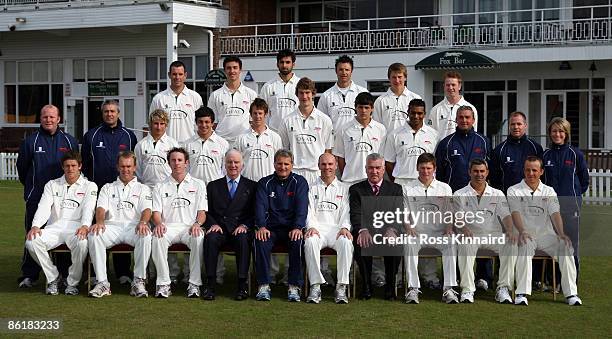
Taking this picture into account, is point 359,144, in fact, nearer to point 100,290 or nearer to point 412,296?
point 412,296

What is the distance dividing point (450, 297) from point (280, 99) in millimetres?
3700

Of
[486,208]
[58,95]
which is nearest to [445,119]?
[486,208]

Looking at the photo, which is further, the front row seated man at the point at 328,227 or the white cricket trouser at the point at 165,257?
the white cricket trouser at the point at 165,257

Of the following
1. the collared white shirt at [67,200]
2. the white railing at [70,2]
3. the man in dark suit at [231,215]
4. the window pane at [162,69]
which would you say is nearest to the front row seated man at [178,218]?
the man in dark suit at [231,215]

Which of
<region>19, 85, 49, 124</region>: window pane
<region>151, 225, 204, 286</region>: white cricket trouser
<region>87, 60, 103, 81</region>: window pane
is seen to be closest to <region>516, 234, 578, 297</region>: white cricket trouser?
<region>151, 225, 204, 286</region>: white cricket trouser

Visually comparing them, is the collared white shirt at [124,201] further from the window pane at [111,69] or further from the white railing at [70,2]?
the window pane at [111,69]

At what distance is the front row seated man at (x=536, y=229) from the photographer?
9.59 m

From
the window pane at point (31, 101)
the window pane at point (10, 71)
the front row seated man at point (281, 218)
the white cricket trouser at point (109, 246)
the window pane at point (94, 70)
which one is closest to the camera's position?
the front row seated man at point (281, 218)

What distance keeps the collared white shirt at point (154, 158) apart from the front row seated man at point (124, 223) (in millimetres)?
443

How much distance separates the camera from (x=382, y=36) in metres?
32.3

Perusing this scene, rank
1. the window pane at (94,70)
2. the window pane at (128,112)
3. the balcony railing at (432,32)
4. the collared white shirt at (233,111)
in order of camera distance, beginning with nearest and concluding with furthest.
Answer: the collared white shirt at (233,111), the balcony railing at (432,32), the window pane at (128,112), the window pane at (94,70)

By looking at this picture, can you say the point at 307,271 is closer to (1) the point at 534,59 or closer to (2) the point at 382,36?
(1) the point at 534,59

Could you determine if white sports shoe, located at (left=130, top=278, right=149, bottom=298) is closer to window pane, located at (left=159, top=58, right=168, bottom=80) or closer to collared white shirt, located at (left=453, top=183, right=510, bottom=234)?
A: collared white shirt, located at (left=453, top=183, right=510, bottom=234)

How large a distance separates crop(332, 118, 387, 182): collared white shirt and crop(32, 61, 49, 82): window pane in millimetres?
28904
